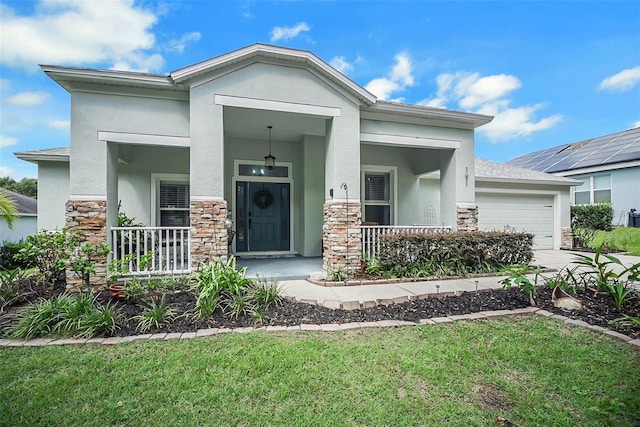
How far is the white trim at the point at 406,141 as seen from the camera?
6880mm

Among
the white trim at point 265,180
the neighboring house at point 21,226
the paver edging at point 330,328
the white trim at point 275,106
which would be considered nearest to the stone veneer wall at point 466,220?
the paver edging at point 330,328

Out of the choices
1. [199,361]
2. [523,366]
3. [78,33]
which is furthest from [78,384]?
[78,33]

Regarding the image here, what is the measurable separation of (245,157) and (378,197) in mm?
4318

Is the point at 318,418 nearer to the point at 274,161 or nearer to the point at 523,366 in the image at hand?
the point at 523,366

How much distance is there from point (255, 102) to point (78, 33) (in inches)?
173

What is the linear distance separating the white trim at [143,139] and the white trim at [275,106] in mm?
1049

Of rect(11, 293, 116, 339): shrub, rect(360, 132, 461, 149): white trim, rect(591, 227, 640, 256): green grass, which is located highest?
rect(360, 132, 461, 149): white trim

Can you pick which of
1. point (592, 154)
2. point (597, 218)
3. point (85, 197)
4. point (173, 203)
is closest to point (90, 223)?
point (85, 197)

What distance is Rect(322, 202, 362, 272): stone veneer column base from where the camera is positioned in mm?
6262

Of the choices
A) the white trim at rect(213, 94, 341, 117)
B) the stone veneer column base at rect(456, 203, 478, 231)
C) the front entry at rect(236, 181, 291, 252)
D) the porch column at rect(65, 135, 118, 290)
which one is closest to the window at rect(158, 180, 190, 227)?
the front entry at rect(236, 181, 291, 252)

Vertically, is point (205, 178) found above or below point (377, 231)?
above

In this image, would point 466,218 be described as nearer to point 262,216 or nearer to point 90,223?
point 262,216

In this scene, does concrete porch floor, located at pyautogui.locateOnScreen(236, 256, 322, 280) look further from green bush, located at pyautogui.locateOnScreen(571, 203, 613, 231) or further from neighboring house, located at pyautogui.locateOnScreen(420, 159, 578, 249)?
green bush, located at pyautogui.locateOnScreen(571, 203, 613, 231)

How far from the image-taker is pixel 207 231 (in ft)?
18.6
